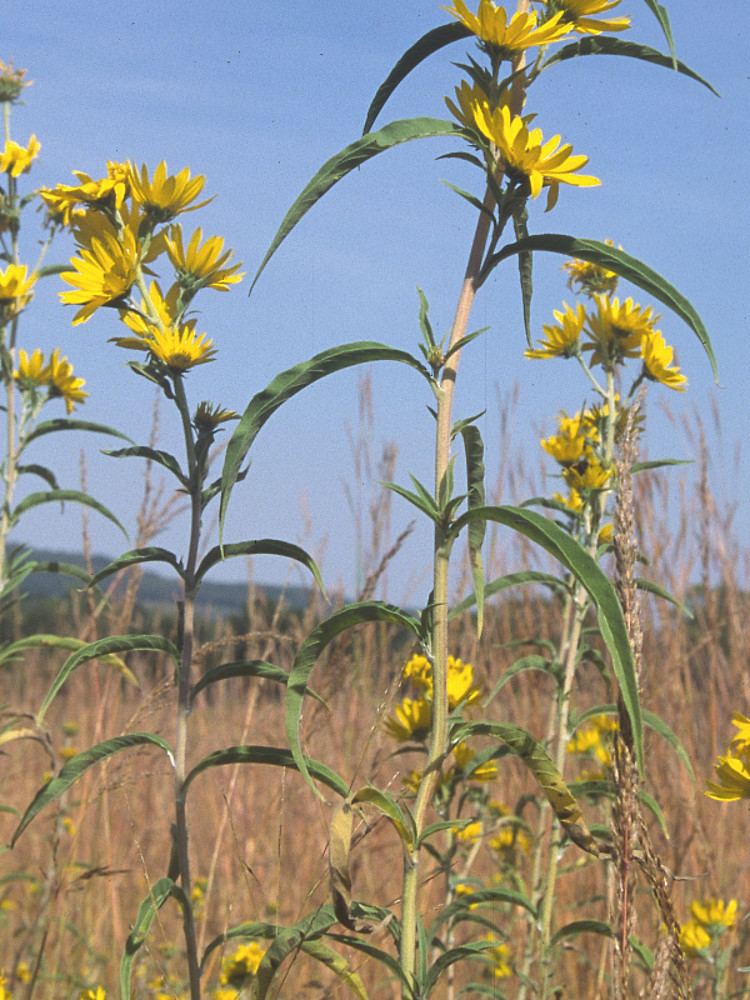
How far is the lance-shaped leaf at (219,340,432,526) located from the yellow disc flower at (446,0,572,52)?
0.35m

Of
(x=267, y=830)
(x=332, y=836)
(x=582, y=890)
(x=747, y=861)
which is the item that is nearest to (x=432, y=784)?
(x=332, y=836)

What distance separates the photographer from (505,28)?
1083 mm

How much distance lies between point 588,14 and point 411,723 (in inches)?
48.2

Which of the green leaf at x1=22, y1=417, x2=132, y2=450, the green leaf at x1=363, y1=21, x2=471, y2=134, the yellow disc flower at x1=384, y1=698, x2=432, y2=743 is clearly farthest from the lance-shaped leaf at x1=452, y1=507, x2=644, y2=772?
the green leaf at x1=22, y1=417, x2=132, y2=450

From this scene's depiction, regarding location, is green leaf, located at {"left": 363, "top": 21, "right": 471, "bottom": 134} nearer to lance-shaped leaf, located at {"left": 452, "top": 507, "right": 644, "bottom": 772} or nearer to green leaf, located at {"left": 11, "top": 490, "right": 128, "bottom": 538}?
lance-shaped leaf, located at {"left": 452, "top": 507, "right": 644, "bottom": 772}

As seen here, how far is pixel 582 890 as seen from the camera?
114 inches

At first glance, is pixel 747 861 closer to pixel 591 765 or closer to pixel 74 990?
pixel 591 765

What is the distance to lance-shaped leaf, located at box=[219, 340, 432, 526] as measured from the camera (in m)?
1.00

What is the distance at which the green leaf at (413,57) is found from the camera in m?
1.13

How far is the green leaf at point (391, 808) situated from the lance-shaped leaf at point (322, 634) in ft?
0.20

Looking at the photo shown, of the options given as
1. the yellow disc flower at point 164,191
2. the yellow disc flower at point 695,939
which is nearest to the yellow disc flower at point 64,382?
the yellow disc flower at point 164,191

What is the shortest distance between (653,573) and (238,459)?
8.82ft

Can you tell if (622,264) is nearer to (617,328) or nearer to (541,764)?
(541,764)

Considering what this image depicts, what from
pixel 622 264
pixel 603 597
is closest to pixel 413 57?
pixel 622 264
